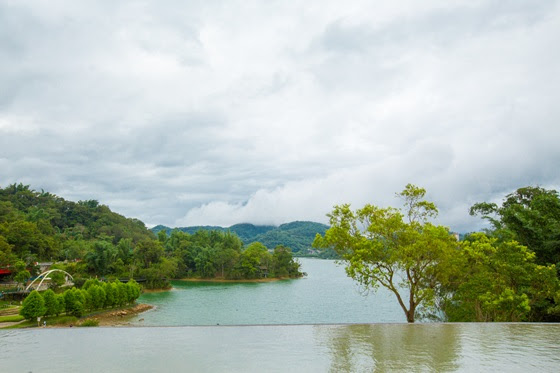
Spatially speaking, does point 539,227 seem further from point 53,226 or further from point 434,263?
point 53,226

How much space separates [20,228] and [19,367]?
62537 mm

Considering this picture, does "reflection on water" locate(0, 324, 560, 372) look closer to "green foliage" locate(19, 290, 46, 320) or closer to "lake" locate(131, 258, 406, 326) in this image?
"lake" locate(131, 258, 406, 326)

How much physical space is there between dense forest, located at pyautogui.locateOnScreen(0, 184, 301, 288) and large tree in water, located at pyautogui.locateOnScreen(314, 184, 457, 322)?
42917mm

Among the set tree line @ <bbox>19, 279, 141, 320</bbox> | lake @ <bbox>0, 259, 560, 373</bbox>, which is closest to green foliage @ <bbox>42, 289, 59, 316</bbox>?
tree line @ <bbox>19, 279, 141, 320</bbox>

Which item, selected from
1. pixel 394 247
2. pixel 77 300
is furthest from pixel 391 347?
pixel 77 300

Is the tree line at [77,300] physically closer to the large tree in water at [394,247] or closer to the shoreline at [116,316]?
the shoreline at [116,316]

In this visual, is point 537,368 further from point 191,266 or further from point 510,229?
point 191,266

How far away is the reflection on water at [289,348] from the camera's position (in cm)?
530

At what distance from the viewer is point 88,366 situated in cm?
540

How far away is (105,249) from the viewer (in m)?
61.2

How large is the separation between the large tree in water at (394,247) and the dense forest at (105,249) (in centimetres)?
4292

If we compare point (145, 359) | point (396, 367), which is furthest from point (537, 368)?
point (145, 359)

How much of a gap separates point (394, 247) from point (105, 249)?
58.3 meters

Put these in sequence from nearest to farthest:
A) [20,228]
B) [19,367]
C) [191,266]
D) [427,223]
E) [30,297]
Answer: [19,367]
[427,223]
[30,297]
[20,228]
[191,266]
